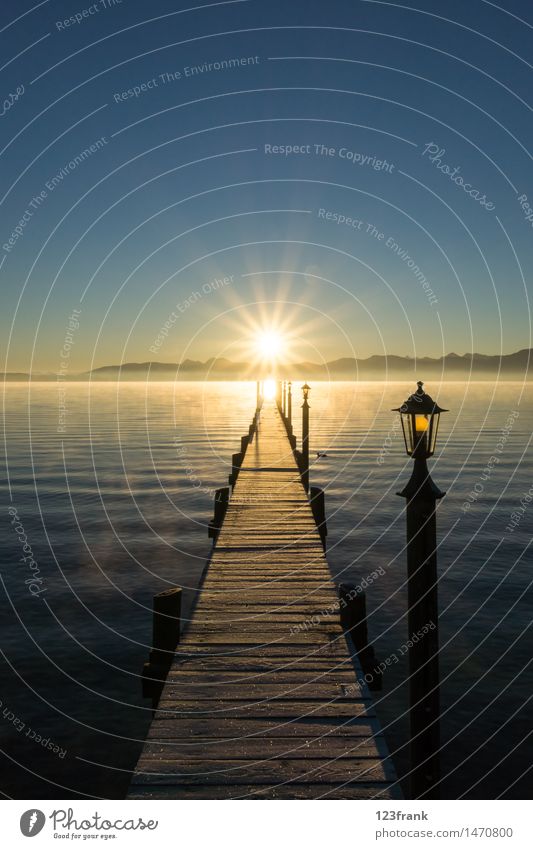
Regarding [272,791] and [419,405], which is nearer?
[272,791]

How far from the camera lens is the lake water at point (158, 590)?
988cm

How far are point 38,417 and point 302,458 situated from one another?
67316 millimetres

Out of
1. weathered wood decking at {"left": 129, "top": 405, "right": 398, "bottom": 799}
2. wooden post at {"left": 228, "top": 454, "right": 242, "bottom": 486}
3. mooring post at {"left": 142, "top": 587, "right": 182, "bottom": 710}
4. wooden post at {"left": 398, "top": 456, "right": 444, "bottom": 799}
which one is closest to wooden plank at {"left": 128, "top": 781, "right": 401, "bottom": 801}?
weathered wood decking at {"left": 129, "top": 405, "right": 398, "bottom": 799}

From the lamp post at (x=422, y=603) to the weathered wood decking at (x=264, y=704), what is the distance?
0.38 m

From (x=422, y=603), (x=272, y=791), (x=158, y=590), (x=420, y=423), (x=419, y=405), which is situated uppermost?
(x=419, y=405)

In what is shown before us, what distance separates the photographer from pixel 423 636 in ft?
18.7

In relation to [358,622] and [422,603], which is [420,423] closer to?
[422,603]

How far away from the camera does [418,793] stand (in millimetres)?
5555

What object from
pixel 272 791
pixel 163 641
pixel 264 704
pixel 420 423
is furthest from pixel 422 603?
pixel 163 641

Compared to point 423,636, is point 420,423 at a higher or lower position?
higher

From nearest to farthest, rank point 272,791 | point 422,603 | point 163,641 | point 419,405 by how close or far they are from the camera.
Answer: point 272,791
point 419,405
point 422,603
point 163,641

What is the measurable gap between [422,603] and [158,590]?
1274 centimetres

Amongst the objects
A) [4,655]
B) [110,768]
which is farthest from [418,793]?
[4,655]

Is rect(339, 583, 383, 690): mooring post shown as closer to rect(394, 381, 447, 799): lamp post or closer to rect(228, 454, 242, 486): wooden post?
rect(394, 381, 447, 799): lamp post
